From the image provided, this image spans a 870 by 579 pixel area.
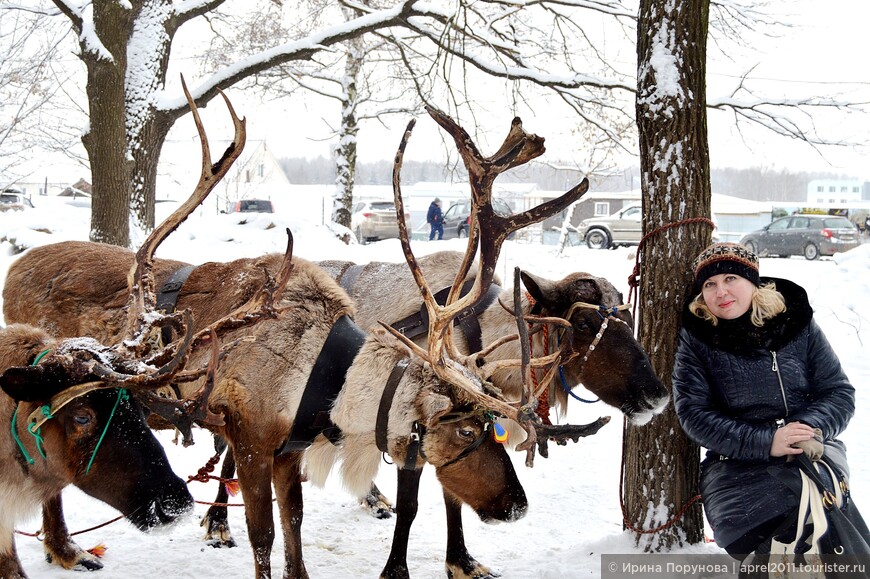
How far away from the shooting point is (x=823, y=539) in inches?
122

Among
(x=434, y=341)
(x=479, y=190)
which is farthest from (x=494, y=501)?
(x=479, y=190)

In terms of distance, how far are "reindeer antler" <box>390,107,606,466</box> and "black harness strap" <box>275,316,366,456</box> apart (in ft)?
1.36

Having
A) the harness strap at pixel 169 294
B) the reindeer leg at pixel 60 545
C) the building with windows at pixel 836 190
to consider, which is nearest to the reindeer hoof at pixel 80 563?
the reindeer leg at pixel 60 545

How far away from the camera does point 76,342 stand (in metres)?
3.21

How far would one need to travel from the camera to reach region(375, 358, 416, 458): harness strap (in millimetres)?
3645

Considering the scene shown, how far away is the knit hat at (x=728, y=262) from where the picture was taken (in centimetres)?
349

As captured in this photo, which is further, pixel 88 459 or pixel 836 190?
pixel 836 190

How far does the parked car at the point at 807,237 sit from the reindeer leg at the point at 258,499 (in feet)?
68.4

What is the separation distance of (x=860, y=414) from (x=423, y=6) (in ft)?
21.7

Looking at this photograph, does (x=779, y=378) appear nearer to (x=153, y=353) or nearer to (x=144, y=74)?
(x=153, y=353)

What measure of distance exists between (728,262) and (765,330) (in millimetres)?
362

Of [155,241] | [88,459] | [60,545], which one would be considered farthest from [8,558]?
[155,241]

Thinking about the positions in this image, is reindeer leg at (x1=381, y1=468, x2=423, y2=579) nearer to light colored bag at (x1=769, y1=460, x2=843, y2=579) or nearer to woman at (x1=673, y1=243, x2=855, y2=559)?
woman at (x1=673, y1=243, x2=855, y2=559)

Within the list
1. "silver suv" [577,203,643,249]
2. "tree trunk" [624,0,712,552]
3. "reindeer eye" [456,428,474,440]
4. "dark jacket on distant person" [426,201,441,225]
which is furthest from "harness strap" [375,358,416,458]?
"silver suv" [577,203,643,249]
